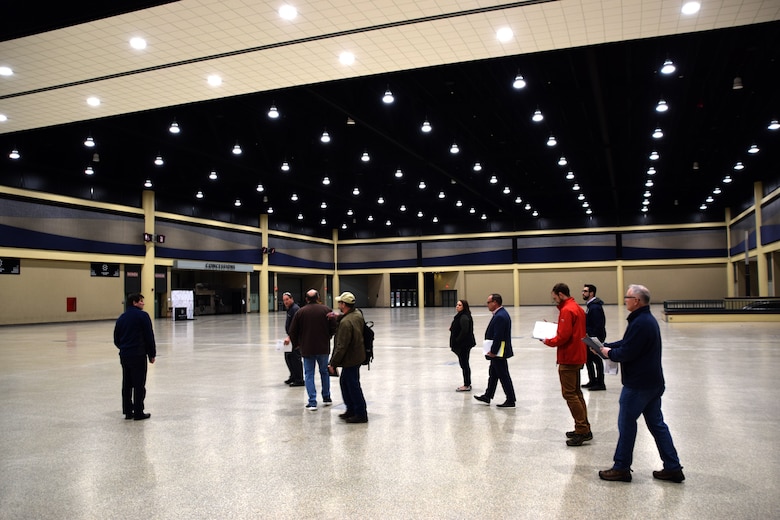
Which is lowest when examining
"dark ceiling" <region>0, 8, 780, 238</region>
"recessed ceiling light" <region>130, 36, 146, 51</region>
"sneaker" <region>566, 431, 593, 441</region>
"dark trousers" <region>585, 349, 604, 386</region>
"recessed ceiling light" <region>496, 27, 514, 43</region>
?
"sneaker" <region>566, 431, 593, 441</region>

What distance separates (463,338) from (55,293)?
→ 30633 millimetres

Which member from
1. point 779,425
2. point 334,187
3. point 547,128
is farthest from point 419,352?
point 334,187

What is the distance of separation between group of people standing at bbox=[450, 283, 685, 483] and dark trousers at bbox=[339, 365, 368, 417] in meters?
1.83

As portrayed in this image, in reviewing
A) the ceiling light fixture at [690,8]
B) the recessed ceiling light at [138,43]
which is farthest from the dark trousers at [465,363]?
the recessed ceiling light at [138,43]

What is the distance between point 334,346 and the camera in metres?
7.21

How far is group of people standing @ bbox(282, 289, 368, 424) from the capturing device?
732 centimetres

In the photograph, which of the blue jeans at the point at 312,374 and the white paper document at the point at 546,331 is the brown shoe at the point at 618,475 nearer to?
the white paper document at the point at 546,331

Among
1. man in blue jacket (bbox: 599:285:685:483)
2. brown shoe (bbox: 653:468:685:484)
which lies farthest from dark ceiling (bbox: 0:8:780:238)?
brown shoe (bbox: 653:468:685:484)

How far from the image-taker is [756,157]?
30844 millimetres

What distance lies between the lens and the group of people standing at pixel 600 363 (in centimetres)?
486

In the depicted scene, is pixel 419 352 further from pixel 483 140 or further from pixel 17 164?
pixel 17 164

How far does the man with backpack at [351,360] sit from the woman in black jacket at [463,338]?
85.3 inches

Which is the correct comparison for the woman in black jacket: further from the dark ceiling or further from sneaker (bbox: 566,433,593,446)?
the dark ceiling

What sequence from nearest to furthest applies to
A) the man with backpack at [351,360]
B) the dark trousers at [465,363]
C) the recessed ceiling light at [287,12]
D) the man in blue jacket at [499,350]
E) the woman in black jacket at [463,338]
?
the man with backpack at [351,360] → the man in blue jacket at [499,350] → the woman in black jacket at [463,338] → the dark trousers at [465,363] → the recessed ceiling light at [287,12]
